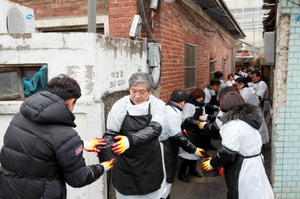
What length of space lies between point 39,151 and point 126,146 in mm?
801

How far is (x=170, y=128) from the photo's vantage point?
3.01m

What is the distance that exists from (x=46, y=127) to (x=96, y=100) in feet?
4.10

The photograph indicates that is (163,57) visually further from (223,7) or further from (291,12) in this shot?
(223,7)

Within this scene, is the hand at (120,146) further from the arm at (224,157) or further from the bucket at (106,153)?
the arm at (224,157)

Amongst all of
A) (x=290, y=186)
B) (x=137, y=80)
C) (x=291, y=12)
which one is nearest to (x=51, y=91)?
(x=137, y=80)

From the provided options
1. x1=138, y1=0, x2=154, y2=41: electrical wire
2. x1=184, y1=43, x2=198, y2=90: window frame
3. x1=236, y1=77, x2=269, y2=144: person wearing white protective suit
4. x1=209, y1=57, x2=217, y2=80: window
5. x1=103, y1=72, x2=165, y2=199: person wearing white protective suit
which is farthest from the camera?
x1=209, y1=57, x2=217, y2=80: window

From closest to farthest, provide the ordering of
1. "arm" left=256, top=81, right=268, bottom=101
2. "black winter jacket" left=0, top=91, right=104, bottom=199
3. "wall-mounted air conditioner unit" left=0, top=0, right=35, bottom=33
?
"black winter jacket" left=0, top=91, right=104, bottom=199 → "wall-mounted air conditioner unit" left=0, top=0, right=35, bottom=33 → "arm" left=256, top=81, right=268, bottom=101

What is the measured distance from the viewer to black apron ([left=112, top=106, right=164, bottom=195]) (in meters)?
2.47

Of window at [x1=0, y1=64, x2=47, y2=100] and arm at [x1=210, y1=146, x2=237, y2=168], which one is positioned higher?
window at [x1=0, y1=64, x2=47, y2=100]

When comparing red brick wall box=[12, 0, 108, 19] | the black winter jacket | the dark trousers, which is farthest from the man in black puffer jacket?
red brick wall box=[12, 0, 108, 19]

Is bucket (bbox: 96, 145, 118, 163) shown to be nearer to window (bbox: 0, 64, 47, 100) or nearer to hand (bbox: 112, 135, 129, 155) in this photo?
hand (bbox: 112, 135, 129, 155)

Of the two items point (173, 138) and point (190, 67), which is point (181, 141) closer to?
point (173, 138)

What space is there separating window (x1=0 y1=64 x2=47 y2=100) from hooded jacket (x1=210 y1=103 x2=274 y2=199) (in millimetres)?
2148

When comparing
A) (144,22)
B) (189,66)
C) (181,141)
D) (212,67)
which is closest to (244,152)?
(181,141)
